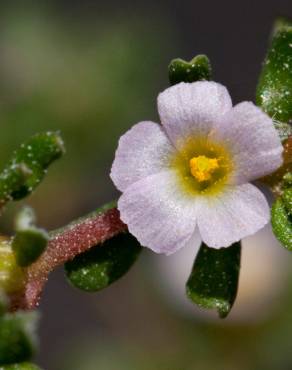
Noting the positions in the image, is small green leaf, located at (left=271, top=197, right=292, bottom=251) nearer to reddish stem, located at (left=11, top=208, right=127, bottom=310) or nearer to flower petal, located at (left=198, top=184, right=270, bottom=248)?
flower petal, located at (left=198, top=184, right=270, bottom=248)

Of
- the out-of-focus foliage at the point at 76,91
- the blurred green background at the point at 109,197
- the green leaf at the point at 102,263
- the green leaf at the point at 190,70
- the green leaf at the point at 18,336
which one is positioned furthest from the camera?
the out-of-focus foliage at the point at 76,91

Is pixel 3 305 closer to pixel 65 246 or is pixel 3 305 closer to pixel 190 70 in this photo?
pixel 65 246

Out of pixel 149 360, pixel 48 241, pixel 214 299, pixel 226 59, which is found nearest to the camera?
pixel 48 241

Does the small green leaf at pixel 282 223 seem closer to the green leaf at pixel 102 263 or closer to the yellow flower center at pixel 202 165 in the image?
the yellow flower center at pixel 202 165

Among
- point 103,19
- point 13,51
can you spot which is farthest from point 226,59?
point 13,51

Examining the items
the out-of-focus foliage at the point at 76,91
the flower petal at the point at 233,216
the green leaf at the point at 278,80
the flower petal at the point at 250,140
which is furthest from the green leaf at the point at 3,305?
the out-of-focus foliage at the point at 76,91

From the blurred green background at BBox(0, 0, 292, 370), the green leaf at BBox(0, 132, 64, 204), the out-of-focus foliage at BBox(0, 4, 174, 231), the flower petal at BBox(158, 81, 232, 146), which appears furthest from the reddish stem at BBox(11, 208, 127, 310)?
the out-of-focus foliage at BBox(0, 4, 174, 231)

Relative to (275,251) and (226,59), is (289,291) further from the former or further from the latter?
(226,59)
